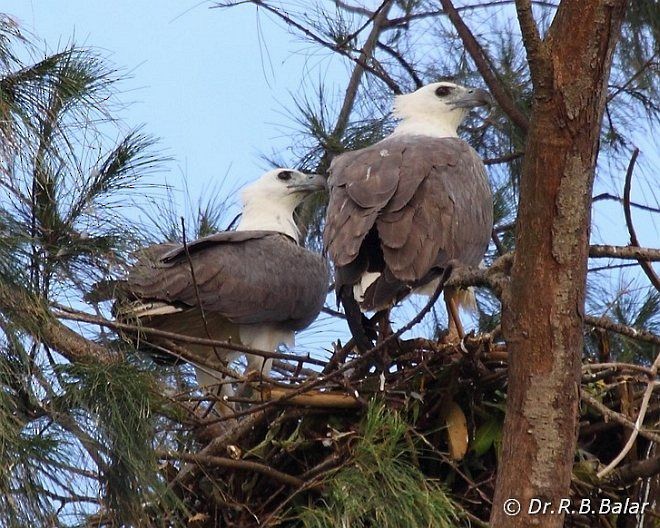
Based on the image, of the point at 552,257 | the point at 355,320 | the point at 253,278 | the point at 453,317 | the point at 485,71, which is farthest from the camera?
the point at 253,278

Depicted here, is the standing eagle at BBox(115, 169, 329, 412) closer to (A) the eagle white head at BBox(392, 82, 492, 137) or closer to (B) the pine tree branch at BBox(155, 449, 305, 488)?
(A) the eagle white head at BBox(392, 82, 492, 137)

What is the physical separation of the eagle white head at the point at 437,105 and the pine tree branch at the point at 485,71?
15.0 inches

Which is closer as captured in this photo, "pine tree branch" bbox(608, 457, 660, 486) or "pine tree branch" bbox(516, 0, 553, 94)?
"pine tree branch" bbox(516, 0, 553, 94)

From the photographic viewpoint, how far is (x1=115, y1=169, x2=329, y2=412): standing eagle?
245 inches

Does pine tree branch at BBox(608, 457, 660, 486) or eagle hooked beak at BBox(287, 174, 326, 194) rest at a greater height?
eagle hooked beak at BBox(287, 174, 326, 194)

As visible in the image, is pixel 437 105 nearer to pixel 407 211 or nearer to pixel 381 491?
pixel 407 211

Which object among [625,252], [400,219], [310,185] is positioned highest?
[310,185]

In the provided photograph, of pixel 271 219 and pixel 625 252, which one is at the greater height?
pixel 271 219

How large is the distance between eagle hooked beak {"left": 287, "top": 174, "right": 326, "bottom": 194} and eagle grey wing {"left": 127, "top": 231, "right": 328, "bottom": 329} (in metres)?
0.43

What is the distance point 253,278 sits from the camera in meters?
6.59

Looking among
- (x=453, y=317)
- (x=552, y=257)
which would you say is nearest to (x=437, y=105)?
(x=453, y=317)

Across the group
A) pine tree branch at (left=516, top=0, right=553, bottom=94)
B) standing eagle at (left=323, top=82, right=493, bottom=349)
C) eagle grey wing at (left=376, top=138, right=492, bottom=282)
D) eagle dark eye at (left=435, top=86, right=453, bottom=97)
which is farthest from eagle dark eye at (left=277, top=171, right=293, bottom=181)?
pine tree branch at (left=516, top=0, right=553, bottom=94)

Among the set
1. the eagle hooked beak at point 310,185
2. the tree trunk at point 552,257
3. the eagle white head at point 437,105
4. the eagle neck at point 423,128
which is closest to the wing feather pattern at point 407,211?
the eagle neck at point 423,128

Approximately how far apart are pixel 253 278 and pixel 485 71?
1.52 meters
